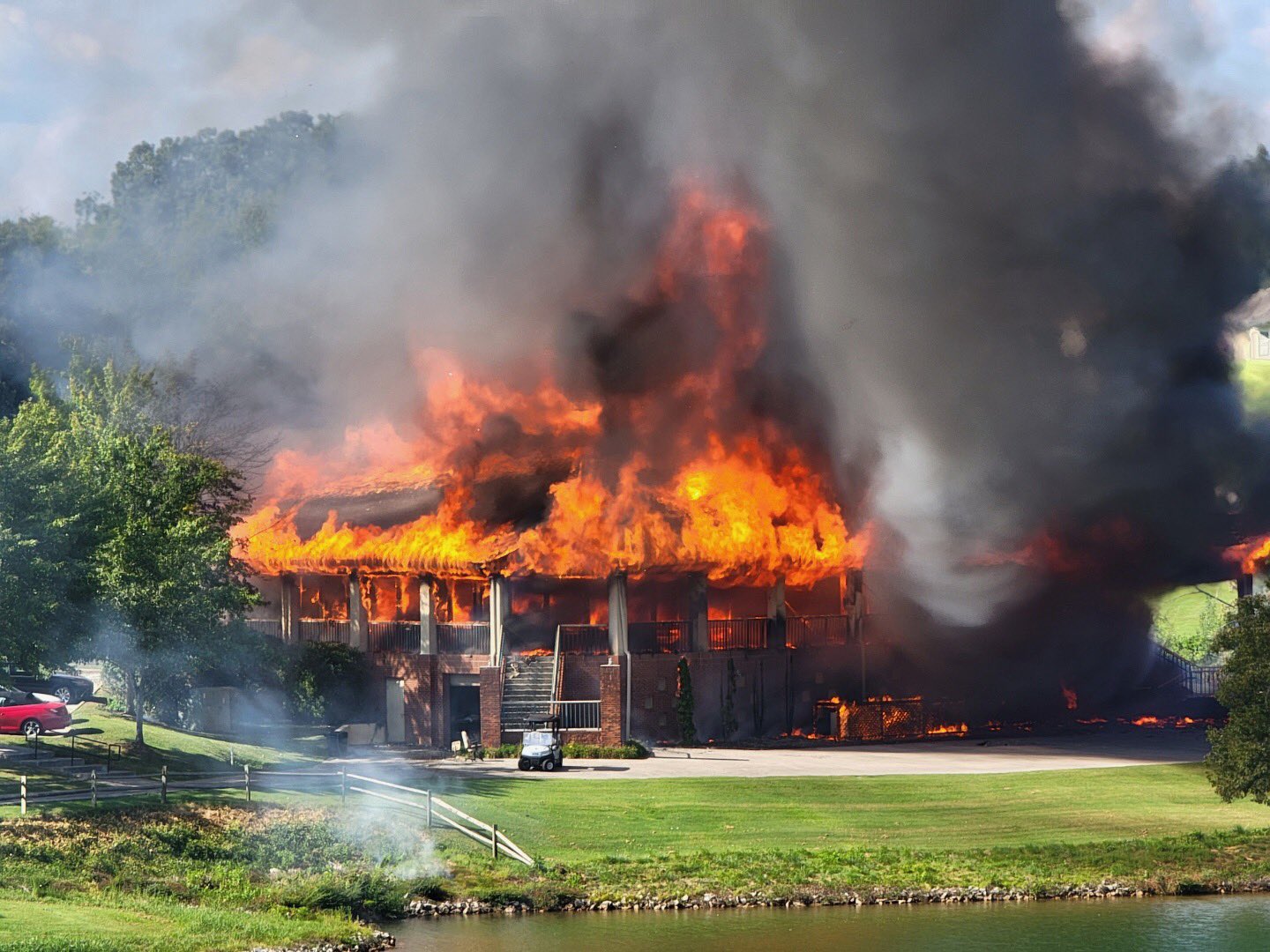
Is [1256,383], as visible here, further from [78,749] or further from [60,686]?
[78,749]

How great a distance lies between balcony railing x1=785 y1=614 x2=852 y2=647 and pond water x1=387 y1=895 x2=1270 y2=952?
26200mm

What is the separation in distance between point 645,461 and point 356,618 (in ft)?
42.8

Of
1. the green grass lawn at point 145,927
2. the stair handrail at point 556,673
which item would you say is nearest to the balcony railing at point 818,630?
the stair handrail at point 556,673

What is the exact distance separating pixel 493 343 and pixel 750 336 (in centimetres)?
872

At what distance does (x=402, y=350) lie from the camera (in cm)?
6712

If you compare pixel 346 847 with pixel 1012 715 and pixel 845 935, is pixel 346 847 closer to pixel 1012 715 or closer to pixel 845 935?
pixel 845 935

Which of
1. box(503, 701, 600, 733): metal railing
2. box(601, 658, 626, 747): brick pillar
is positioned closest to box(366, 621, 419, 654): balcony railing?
box(503, 701, 600, 733): metal railing

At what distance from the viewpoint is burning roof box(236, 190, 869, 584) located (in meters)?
59.6

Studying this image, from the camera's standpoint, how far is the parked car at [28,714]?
167 ft

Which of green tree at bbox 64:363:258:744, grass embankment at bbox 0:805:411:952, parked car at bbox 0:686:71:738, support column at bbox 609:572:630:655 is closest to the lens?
grass embankment at bbox 0:805:411:952

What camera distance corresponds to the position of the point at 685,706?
60.3 meters

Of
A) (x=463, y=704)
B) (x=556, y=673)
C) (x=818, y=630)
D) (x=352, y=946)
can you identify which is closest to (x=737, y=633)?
(x=818, y=630)

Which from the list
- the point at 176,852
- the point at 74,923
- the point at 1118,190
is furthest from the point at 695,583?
the point at 74,923

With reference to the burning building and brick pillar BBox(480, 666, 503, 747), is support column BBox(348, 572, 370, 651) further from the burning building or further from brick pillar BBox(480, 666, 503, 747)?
brick pillar BBox(480, 666, 503, 747)
